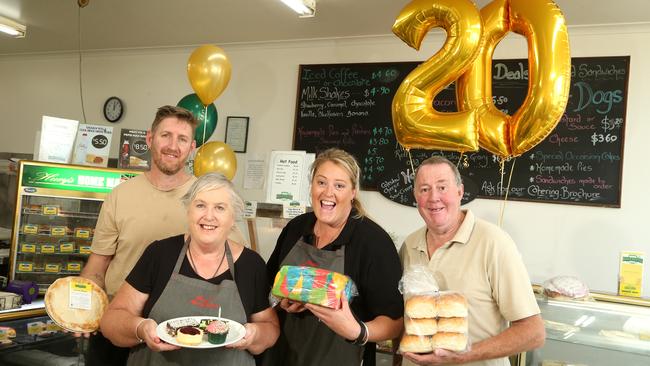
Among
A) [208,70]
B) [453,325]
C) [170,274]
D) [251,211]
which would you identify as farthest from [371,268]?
[208,70]

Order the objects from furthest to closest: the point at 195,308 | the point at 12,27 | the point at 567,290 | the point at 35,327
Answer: the point at 12,27 → the point at 35,327 → the point at 567,290 → the point at 195,308

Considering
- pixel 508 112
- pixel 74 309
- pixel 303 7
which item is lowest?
pixel 74 309

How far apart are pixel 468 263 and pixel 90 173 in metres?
2.81

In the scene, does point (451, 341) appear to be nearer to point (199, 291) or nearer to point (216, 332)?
point (216, 332)

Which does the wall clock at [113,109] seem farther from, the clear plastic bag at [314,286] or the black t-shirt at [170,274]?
the clear plastic bag at [314,286]

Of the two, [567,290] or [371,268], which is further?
[567,290]

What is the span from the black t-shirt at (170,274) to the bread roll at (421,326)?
1.77ft

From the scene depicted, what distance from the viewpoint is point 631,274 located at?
293 centimetres

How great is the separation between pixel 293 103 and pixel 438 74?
10.0ft

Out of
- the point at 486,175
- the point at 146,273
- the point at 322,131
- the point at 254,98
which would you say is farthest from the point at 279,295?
the point at 254,98

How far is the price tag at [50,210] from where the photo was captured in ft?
12.0

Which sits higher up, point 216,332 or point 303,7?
point 303,7

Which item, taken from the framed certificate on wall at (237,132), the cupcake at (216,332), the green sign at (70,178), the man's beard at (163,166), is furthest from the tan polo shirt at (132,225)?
the framed certificate on wall at (237,132)

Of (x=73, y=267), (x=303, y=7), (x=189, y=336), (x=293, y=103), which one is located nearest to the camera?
(x=189, y=336)
